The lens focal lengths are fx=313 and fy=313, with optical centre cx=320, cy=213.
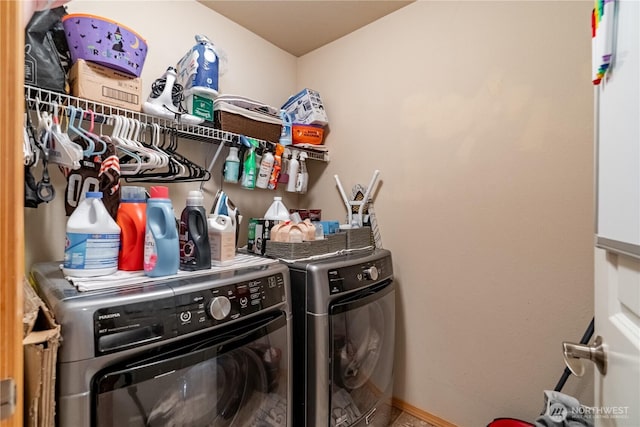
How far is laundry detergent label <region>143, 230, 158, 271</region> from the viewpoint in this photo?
0.98 meters

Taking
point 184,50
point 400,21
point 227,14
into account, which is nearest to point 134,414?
point 184,50

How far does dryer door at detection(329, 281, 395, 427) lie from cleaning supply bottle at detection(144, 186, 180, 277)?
2.09 feet

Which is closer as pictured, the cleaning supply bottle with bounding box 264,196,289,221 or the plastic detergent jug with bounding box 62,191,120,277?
the plastic detergent jug with bounding box 62,191,120,277

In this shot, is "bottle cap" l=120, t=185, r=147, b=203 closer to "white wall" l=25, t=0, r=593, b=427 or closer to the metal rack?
the metal rack

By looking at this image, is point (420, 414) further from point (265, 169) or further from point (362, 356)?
point (265, 169)

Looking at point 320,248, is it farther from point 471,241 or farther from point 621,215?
point 621,215

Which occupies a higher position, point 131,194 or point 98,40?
point 98,40

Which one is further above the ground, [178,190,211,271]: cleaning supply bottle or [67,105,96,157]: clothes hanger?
[67,105,96,157]: clothes hanger

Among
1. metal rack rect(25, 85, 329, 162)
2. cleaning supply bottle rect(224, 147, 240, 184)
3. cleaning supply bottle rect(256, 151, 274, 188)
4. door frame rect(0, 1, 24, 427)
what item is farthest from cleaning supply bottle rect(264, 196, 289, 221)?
door frame rect(0, 1, 24, 427)

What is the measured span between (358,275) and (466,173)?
2.44 feet

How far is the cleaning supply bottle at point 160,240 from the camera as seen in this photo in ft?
3.21

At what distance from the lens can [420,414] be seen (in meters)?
1.69

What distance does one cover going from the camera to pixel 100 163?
3.62ft

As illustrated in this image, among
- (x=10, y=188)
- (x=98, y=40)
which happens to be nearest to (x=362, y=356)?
(x=10, y=188)
